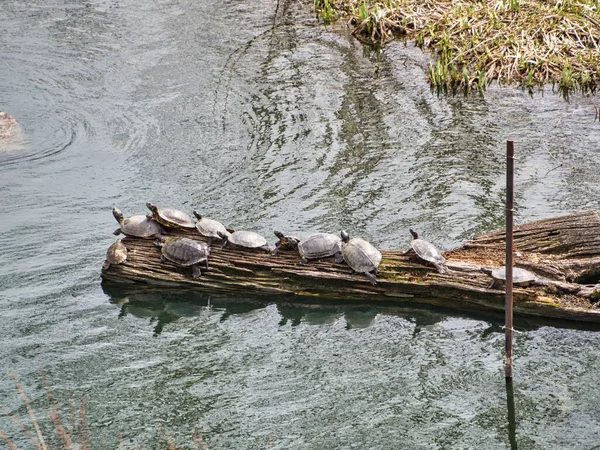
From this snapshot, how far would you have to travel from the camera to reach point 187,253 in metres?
6.26

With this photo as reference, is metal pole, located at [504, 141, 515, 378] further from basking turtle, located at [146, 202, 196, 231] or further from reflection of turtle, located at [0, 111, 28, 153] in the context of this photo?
reflection of turtle, located at [0, 111, 28, 153]

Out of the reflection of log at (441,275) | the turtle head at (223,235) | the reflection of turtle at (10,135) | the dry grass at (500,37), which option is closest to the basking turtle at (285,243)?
the reflection of log at (441,275)

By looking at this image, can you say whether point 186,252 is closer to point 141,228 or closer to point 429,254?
point 141,228

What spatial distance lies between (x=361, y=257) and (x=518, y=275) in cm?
105

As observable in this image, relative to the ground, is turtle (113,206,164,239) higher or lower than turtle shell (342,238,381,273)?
lower

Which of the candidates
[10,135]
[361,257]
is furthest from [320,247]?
[10,135]

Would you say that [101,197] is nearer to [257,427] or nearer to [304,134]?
[304,134]

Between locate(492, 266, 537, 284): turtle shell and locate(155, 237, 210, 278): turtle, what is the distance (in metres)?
2.05

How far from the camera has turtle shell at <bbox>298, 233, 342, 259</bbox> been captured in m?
6.11

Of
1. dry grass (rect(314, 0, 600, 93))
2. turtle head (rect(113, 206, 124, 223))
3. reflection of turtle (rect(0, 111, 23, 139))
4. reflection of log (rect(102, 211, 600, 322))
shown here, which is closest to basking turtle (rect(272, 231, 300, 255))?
reflection of log (rect(102, 211, 600, 322))

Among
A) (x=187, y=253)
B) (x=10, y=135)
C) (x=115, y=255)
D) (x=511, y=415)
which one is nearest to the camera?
(x=511, y=415)

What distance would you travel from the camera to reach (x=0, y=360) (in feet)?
18.7

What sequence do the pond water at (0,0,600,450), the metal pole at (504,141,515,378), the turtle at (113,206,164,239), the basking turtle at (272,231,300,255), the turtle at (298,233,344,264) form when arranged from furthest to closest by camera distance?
1. the turtle at (113,206,164,239)
2. the basking turtle at (272,231,300,255)
3. the turtle at (298,233,344,264)
4. the pond water at (0,0,600,450)
5. the metal pole at (504,141,515,378)

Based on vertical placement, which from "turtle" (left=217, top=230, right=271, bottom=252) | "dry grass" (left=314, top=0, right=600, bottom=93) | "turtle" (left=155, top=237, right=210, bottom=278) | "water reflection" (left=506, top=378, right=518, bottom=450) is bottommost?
"water reflection" (left=506, top=378, right=518, bottom=450)
